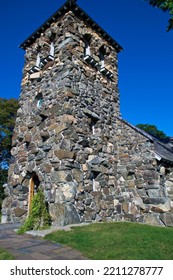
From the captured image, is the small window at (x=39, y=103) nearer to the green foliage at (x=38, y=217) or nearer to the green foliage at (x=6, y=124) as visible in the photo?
the green foliage at (x=38, y=217)

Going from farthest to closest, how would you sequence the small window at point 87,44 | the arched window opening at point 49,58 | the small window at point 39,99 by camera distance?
the small window at point 87,44, the small window at point 39,99, the arched window opening at point 49,58

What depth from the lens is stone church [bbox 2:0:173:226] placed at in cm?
816

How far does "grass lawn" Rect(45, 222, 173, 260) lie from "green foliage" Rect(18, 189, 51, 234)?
1188mm

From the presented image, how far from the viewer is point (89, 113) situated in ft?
A: 31.5

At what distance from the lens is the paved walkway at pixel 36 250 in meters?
4.12

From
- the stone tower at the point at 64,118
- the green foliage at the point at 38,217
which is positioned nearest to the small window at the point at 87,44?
the stone tower at the point at 64,118

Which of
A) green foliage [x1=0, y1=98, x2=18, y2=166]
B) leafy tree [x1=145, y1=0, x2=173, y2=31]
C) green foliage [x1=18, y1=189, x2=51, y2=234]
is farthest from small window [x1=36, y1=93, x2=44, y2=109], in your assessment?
green foliage [x1=0, y1=98, x2=18, y2=166]

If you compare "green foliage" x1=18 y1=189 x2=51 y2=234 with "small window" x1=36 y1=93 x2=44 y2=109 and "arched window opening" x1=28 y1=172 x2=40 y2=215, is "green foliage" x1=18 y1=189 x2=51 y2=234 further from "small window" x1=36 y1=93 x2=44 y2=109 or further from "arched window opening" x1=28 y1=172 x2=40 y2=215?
"small window" x1=36 y1=93 x2=44 y2=109

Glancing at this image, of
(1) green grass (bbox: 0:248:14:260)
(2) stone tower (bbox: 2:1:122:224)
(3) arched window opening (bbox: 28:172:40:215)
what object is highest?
(2) stone tower (bbox: 2:1:122:224)

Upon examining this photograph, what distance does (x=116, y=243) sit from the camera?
16.1 feet

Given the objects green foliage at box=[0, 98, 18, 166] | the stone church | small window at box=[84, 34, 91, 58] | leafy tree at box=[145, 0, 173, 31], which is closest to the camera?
leafy tree at box=[145, 0, 173, 31]

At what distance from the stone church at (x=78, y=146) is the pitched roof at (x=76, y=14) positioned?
0.15 ft
